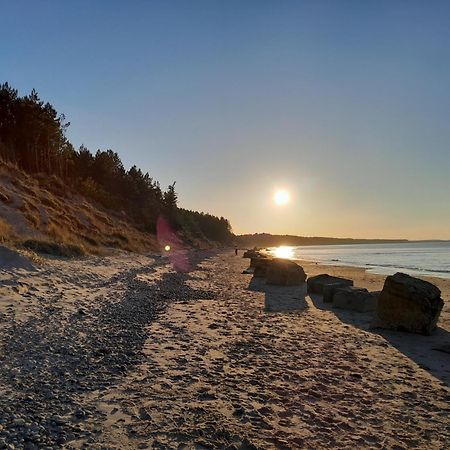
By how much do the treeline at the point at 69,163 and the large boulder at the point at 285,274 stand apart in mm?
37476

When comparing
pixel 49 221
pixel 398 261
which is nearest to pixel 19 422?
pixel 49 221

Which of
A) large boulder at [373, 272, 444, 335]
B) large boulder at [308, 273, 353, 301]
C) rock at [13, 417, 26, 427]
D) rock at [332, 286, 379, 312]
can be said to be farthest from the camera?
large boulder at [308, 273, 353, 301]

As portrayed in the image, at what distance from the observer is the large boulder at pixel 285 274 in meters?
26.6

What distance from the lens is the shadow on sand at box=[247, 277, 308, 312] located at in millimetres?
17250

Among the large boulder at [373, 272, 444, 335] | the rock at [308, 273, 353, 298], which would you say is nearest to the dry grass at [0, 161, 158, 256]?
the rock at [308, 273, 353, 298]

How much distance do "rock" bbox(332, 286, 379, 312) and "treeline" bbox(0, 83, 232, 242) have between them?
1755 inches

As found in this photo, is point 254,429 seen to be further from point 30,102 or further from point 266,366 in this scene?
point 30,102

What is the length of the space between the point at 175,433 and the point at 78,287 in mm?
11550

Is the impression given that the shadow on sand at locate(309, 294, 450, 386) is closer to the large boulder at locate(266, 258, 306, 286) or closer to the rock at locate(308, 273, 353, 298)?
the rock at locate(308, 273, 353, 298)

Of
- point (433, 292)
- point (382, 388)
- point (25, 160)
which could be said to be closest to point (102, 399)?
point (382, 388)

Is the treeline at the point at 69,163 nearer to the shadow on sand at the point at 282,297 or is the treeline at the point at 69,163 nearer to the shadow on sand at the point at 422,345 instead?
the shadow on sand at the point at 282,297

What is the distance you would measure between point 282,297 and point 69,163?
60.0 metres

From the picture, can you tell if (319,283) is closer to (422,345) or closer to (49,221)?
(422,345)

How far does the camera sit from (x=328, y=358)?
9.53m
